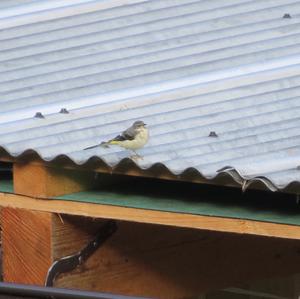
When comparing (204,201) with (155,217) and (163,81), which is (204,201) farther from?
(163,81)

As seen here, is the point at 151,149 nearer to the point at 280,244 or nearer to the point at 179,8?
the point at 280,244

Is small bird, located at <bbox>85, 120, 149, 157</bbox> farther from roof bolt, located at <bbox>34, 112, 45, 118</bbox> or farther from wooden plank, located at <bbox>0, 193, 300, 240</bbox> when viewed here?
roof bolt, located at <bbox>34, 112, 45, 118</bbox>

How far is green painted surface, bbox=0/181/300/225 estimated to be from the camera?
368cm

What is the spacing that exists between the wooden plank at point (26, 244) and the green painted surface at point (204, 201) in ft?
0.50

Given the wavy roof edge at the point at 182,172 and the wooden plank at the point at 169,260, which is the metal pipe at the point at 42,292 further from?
the wooden plank at the point at 169,260

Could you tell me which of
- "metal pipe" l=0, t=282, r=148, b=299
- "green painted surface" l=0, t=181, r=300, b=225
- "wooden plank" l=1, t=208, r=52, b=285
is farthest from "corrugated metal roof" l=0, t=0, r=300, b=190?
"metal pipe" l=0, t=282, r=148, b=299

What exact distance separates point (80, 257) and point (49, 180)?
335 millimetres

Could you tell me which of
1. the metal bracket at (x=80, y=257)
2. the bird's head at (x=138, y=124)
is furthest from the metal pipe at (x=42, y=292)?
the bird's head at (x=138, y=124)

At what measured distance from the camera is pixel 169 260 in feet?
15.4

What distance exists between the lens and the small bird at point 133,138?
386 cm

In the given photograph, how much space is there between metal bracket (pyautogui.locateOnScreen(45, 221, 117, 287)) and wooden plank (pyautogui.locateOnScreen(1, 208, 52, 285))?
0.12 feet

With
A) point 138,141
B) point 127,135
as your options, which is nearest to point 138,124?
point 127,135

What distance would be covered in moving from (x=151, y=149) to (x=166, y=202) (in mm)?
219

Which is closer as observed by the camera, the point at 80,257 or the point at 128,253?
the point at 80,257
